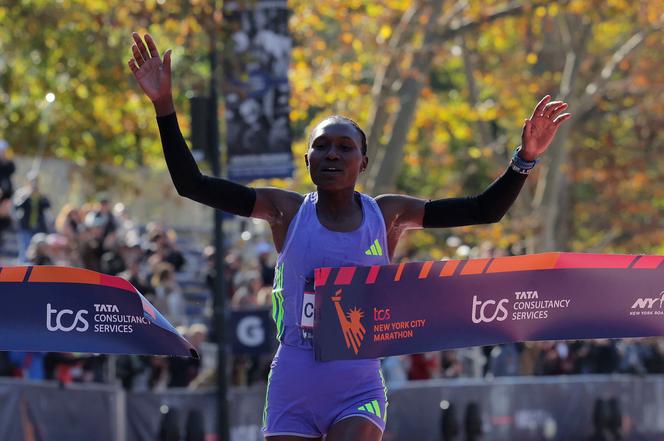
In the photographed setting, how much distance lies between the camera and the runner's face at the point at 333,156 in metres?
5.71

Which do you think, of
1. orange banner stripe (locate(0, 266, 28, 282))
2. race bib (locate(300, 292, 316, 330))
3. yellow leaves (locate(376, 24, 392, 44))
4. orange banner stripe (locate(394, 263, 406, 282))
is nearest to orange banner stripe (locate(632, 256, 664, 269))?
orange banner stripe (locate(394, 263, 406, 282))

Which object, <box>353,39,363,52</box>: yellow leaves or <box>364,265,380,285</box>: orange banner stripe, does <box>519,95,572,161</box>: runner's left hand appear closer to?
<box>364,265,380,285</box>: orange banner stripe

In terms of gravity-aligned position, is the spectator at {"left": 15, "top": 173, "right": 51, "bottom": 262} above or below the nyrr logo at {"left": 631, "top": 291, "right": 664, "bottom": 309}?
above

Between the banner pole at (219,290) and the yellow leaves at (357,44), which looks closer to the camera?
the banner pole at (219,290)

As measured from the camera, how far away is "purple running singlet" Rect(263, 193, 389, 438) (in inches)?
224

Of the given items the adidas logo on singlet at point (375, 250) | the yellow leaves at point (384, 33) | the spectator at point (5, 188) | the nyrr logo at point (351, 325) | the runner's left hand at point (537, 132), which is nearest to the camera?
the nyrr logo at point (351, 325)

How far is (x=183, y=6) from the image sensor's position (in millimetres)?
15641

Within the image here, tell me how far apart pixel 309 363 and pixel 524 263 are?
0.92 m

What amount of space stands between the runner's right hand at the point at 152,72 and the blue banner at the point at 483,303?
3.00 ft

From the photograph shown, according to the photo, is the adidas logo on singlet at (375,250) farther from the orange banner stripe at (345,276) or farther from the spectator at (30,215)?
the spectator at (30,215)

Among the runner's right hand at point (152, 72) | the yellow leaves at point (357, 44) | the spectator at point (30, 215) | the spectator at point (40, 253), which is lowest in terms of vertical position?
the runner's right hand at point (152, 72)

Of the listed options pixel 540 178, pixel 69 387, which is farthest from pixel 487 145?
pixel 69 387

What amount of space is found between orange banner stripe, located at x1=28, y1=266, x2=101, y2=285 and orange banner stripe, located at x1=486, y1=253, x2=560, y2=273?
1.53 meters

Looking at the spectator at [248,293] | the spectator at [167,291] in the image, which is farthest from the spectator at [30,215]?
the spectator at [248,293]
